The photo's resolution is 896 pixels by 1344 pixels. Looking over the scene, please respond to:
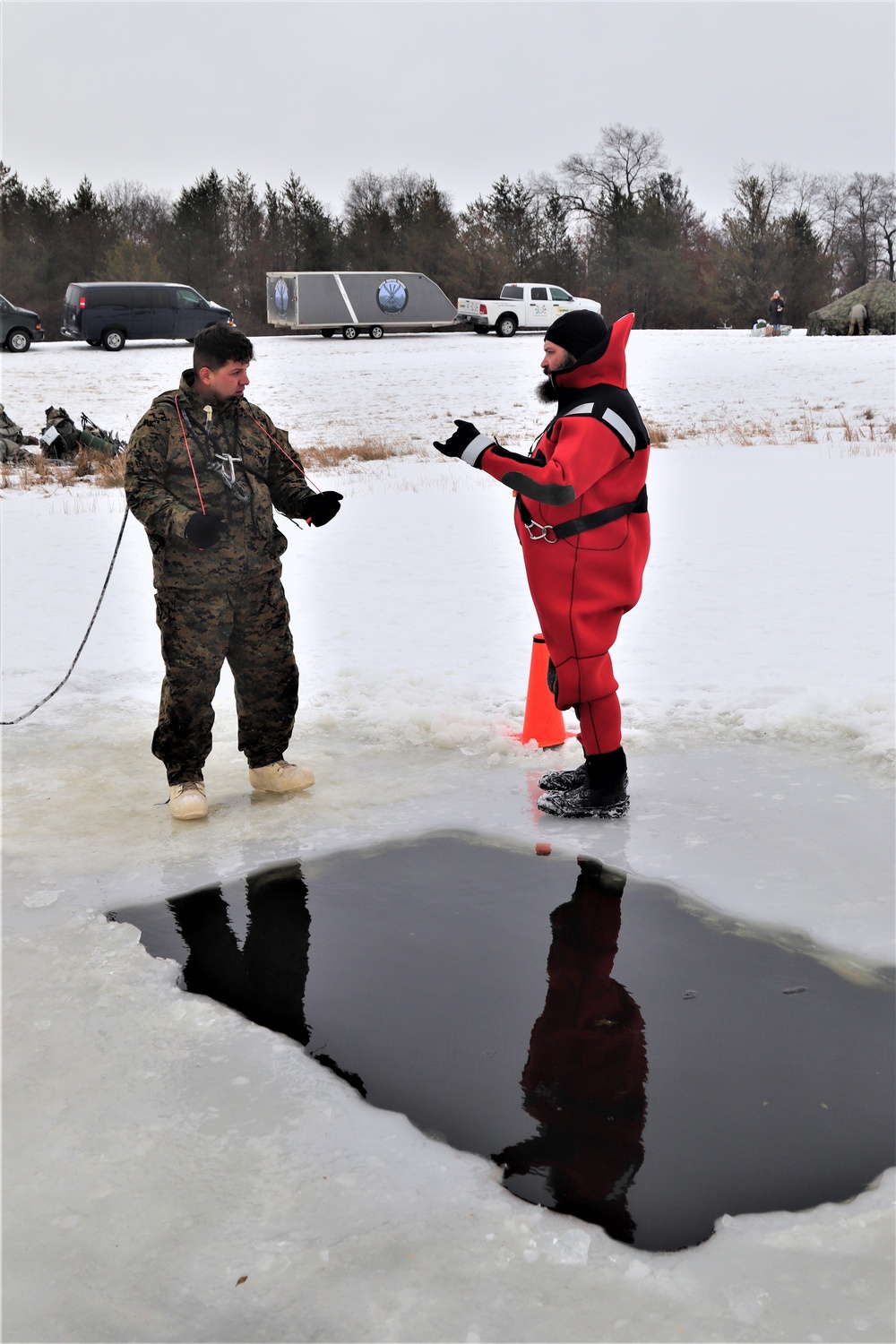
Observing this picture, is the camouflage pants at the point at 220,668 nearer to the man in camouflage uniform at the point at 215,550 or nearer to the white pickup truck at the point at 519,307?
the man in camouflage uniform at the point at 215,550

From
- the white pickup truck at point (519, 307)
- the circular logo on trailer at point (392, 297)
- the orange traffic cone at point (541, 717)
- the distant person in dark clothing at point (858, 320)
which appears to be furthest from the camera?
the white pickup truck at point (519, 307)

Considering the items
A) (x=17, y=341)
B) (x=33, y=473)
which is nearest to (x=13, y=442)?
(x=33, y=473)

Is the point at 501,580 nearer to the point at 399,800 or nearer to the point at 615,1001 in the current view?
the point at 399,800

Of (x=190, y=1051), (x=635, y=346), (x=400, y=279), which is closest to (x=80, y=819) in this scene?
(x=190, y=1051)

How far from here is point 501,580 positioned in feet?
26.8

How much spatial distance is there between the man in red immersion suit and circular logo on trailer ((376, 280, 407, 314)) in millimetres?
30422

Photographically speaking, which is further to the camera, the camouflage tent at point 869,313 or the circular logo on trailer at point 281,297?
the circular logo on trailer at point 281,297

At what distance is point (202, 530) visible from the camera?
13.0 feet

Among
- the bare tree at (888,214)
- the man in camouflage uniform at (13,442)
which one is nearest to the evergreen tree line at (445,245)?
the bare tree at (888,214)

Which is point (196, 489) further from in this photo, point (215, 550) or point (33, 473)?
point (33, 473)

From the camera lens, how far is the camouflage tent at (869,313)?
101 feet

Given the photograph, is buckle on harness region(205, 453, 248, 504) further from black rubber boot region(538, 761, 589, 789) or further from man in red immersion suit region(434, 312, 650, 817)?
black rubber boot region(538, 761, 589, 789)

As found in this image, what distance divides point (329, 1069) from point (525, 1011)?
55 cm

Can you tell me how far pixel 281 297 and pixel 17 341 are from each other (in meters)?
8.21
